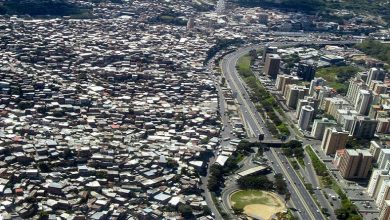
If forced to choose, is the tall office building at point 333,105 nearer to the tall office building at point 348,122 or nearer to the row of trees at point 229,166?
the tall office building at point 348,122

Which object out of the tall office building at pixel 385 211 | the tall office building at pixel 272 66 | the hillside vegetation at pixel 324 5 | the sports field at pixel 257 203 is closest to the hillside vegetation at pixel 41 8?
the tall office building at pixel 272 66

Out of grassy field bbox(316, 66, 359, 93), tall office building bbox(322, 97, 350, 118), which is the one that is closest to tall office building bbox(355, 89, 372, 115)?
tall office building bbox(322, 97, 350, 118)

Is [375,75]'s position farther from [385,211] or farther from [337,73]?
[385,211]

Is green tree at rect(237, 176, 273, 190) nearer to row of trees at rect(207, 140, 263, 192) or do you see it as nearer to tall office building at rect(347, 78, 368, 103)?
row of trees at rect(207, 140, 263, 192)

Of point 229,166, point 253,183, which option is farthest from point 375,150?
point 229,166

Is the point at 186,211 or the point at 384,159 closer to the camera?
the point at 186,211

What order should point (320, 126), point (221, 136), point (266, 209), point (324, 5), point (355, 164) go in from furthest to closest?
point (324, 5)
point (320, 126)
point (221, 136)
point (355, 164)
point (266, 209)

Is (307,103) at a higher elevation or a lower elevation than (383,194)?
higher
